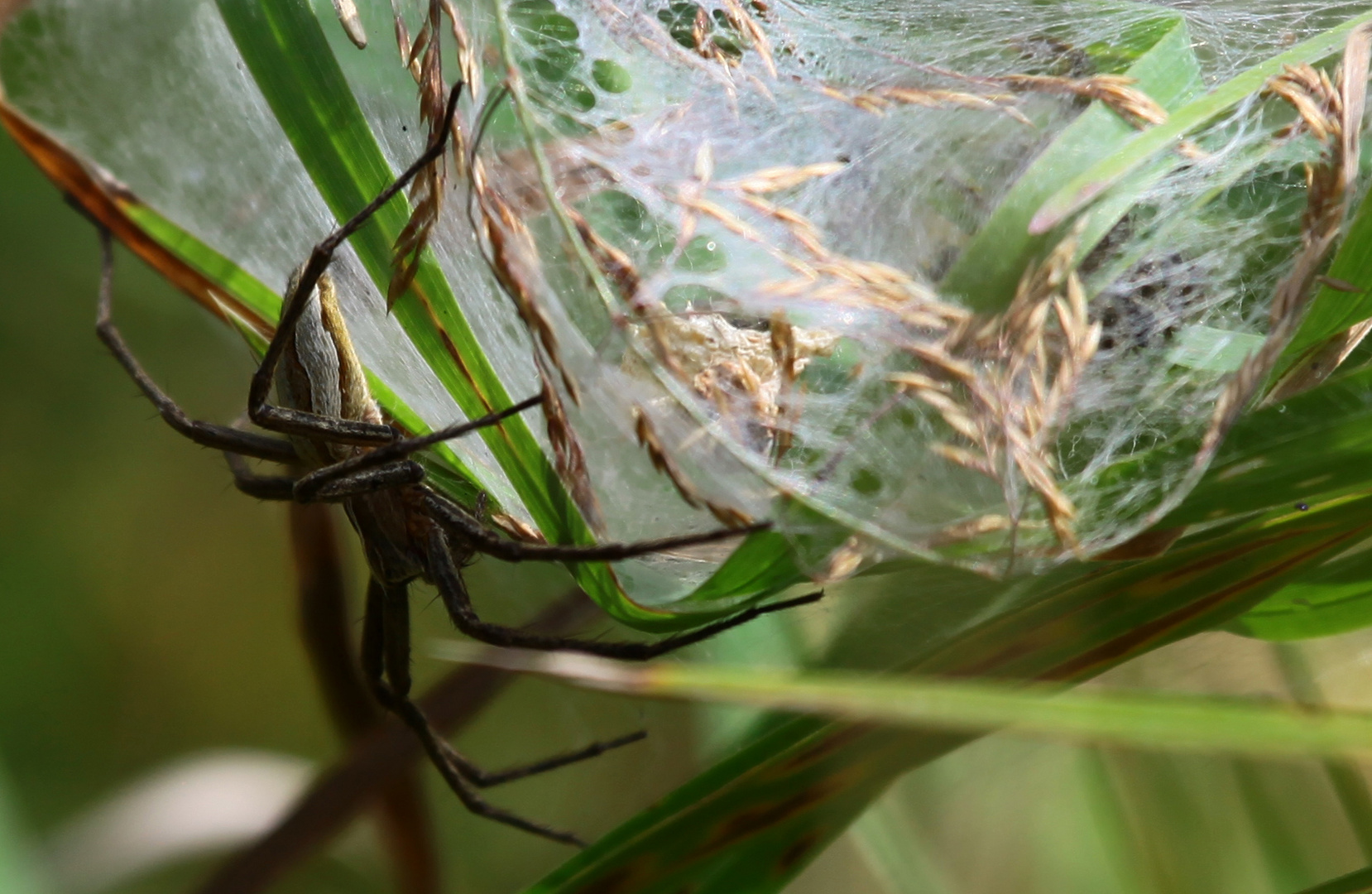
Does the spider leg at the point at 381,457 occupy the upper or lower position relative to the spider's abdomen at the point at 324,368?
lower

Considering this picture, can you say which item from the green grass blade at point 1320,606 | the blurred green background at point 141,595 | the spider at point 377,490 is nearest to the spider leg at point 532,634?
the spider at point 377,490

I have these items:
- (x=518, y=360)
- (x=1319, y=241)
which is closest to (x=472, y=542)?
(x=518, y=360)

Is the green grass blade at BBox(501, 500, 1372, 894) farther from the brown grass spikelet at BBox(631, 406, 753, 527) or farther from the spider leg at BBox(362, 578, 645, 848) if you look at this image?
the spider leg at BBox(362, 578, 645, 848)

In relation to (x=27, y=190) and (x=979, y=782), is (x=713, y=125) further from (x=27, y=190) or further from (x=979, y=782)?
(x=27, y=190)

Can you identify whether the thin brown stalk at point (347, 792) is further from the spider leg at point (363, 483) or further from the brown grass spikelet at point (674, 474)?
the brown grass spikelet at point (674, 474)

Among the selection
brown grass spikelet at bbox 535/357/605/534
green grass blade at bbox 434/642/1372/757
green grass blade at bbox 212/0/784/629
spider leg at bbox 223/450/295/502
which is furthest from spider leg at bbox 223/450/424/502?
green grass blade at bbox 434/642/1372/757

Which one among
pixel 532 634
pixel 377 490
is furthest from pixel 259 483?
pixel 532 634
